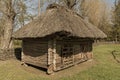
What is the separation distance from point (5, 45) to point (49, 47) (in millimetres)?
8564

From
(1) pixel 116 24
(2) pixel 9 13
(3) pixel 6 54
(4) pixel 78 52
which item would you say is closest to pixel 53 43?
(4) pixel 78 52

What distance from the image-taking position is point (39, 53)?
39.3 ft

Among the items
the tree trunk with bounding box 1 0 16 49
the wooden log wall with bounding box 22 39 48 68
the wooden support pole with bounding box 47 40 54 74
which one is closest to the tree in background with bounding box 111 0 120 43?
the tree trunk with bounding box 1 0 16 49

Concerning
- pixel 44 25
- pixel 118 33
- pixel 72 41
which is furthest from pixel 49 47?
pixel 118 33

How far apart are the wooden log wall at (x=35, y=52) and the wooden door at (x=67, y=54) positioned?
5.40 ft

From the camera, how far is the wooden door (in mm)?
12094

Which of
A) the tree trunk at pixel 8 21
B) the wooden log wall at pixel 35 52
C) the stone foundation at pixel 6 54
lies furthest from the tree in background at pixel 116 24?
the wooden log wall at pixel 35 52

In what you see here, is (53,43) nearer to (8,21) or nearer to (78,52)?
(78,52)

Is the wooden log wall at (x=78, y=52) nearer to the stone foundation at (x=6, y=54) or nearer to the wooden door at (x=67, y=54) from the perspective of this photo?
the wooden door at (x=67, y=54)

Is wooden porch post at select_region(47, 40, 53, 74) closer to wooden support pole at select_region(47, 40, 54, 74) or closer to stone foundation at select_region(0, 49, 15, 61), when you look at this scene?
wooden support pole at select_region(47, 40, 54, 74)

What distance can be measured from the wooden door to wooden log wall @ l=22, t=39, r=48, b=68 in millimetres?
1647

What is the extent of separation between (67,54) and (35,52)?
9.15 ft

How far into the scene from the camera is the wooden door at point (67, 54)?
12.1m

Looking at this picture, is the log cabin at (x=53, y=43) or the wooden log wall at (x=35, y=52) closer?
the log cabin at (x=53, y=43)
